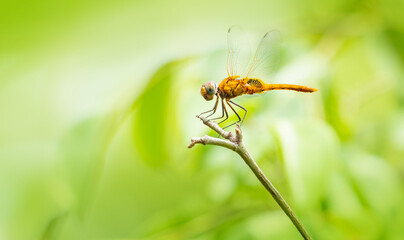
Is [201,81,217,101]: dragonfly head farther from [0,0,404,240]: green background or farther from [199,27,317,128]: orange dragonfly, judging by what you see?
[0,0,404,240]: green background

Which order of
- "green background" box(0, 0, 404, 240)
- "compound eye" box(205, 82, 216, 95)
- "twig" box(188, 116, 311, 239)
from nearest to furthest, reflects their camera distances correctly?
"twig" box(188, 116, 311, 239)
"compound eye" box(205, 82, 216, 95)
"green background" box(0, 0, 404, 240)

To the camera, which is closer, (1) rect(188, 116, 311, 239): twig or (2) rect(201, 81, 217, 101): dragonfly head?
(1) rect(188, 116, 311, 239): twig

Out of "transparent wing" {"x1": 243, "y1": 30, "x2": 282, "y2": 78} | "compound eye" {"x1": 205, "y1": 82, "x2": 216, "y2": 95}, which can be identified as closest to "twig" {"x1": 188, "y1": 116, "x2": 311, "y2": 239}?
"compound eye" {"x1": 205, "y1": 82, "x2": 216, "y2": 95}

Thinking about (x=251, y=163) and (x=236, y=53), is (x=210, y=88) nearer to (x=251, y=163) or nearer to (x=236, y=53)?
(x=236, y=53)

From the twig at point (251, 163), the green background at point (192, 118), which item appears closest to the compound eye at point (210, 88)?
the green background at point (192, 118)

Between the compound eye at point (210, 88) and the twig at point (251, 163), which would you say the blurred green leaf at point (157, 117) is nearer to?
the compound eye at point (210, 88)

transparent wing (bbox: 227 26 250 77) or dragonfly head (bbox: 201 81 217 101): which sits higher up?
transparent wing (bbox: 227 26 250 77)

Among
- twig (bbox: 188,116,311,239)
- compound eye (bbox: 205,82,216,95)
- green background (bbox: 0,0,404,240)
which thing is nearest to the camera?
twig (bbox: 188,116,311,239)
